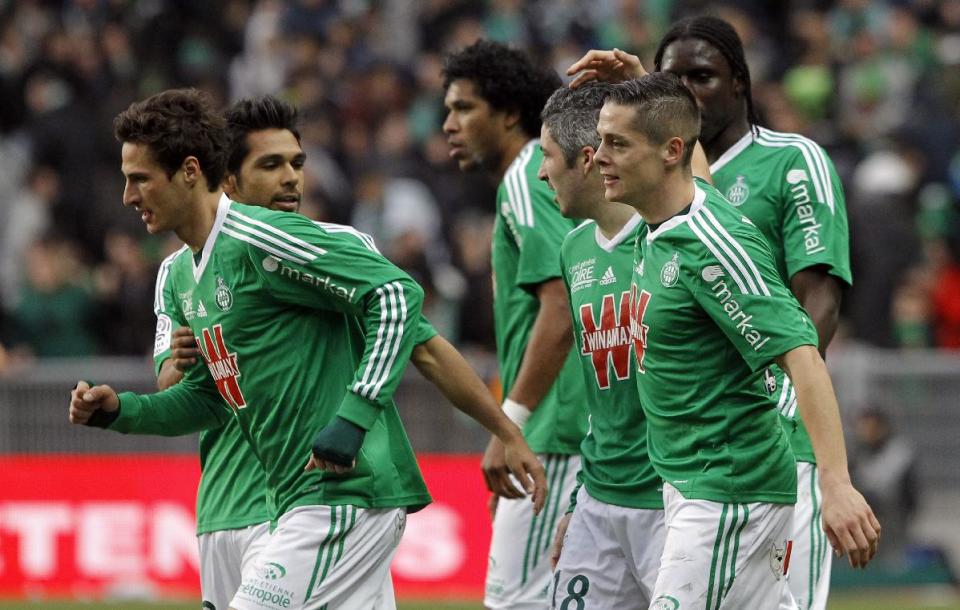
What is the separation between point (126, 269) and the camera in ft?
52.7

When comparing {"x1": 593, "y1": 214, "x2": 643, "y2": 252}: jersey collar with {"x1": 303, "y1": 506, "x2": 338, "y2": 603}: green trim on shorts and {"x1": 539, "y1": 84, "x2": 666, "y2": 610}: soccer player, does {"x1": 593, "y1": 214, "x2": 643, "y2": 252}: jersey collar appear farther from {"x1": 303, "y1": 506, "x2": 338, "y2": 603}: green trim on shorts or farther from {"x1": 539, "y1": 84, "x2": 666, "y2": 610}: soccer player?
{"x1": 303, "y1": 506, "x2": 338, "y2": 603}: green trim on shorts

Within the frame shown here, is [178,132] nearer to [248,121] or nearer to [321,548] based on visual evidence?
[248,121]

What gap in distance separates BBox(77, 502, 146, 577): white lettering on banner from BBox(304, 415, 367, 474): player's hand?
8.60 meters

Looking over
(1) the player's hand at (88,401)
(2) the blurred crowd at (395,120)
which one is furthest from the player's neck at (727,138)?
(2) the blurred crowd at (395,120)

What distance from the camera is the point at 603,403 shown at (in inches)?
254

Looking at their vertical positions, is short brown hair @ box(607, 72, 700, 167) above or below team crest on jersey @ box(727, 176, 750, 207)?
above

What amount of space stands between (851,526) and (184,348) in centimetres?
273

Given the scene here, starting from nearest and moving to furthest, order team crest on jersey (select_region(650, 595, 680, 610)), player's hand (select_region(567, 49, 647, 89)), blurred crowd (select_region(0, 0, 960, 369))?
team crest on jersey (select_region(650, 595, 680, 610))
player's hand (select_region(567, 49, 647, 89))
blurred crowd (select_region(0, 0, 960, 369))

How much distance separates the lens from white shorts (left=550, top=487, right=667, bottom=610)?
6.32 metres

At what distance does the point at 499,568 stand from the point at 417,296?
6.96 ft

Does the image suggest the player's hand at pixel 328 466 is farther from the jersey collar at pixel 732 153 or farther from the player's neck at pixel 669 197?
Result: the jersey collar at pixel 732 153

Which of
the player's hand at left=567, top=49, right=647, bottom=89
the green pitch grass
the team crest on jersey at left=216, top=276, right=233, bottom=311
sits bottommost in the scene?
the green pitch grass

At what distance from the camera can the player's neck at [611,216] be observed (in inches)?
254

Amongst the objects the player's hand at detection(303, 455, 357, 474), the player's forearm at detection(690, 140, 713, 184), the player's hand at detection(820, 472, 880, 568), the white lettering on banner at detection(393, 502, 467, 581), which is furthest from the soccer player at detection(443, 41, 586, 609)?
the white lettering on banner at detection(393, 502, 467, 581)
